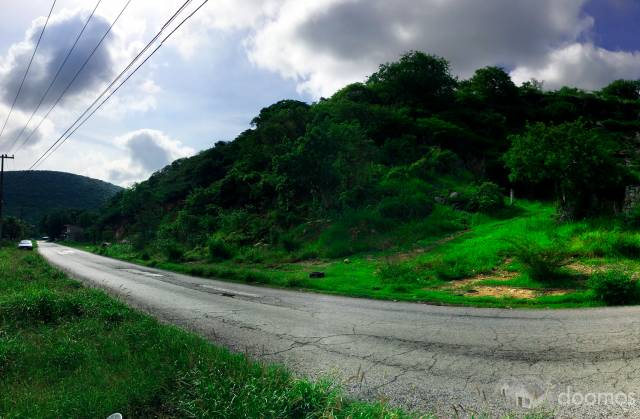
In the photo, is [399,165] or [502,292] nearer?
[502,292]

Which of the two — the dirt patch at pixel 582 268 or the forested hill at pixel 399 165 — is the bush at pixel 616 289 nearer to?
the dirt patch at pixel 582 268

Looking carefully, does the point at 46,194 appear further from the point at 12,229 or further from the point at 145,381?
the point at 145,381

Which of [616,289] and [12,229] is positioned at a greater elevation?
[12,229]

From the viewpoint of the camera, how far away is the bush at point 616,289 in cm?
1109

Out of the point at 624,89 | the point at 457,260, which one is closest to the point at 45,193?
the point at 457,260

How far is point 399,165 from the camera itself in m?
40.9

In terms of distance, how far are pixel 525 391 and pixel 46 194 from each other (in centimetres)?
17166

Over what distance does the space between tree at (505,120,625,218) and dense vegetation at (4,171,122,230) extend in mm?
137195

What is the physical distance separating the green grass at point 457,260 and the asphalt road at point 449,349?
306cm

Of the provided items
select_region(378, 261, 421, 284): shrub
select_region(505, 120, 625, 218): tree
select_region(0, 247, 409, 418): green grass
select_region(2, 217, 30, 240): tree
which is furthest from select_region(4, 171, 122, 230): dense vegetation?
select_region(0, 247, 409, 418): green grass

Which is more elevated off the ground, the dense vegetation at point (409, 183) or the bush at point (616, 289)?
the dense vegetation at point (409, 183)

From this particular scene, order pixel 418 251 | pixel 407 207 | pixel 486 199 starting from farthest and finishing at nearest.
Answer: pixel 407 207, pixel 486 199, pixel 418 251

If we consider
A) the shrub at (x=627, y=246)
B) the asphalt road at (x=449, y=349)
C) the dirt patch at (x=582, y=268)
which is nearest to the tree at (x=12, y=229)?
the asphalt road at (x=449, y=349)

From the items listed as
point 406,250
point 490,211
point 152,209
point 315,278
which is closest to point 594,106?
point 490,211
